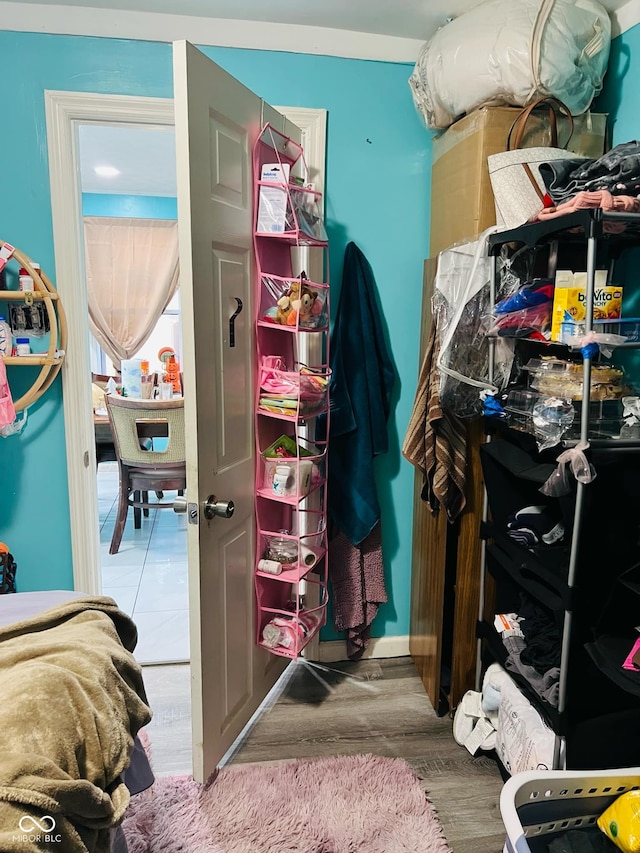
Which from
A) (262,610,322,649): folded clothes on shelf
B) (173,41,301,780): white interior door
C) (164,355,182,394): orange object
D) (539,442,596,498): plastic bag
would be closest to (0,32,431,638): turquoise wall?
(173,41,301,780): white interior door

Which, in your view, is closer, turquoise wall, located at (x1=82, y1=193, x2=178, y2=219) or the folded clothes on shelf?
the folded clothes on shelf

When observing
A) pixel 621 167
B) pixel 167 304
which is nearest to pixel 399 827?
pixel 621 167

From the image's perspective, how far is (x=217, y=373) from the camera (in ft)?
5.57

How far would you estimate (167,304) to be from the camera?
18.8ft

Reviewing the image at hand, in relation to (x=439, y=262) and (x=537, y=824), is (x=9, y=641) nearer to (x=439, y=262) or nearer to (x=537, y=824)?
(x=537, y=824)

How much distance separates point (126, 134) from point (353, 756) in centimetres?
342

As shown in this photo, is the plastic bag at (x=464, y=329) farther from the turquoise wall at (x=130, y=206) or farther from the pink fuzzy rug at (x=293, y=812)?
the turquoise wall at (x=130, y=206)

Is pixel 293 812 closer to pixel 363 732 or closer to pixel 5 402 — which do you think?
pixel 363 732

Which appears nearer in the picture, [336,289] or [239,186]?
[239,186]

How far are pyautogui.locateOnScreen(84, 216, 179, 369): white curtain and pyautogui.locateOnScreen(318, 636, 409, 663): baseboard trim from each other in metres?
4.01

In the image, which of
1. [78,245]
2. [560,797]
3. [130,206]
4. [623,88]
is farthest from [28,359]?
[130,206]

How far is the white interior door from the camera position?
1530mm

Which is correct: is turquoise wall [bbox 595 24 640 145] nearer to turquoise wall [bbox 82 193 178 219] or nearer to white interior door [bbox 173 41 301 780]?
white interior door [bbox 173 41 301 780]

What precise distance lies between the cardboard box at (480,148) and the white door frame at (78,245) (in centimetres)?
49
